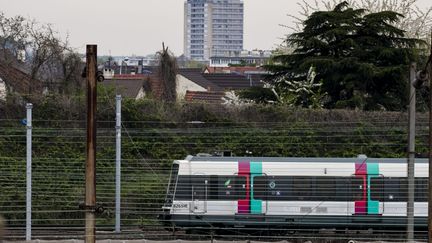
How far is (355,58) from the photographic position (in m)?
28.4

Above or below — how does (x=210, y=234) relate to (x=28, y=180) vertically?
Result: below

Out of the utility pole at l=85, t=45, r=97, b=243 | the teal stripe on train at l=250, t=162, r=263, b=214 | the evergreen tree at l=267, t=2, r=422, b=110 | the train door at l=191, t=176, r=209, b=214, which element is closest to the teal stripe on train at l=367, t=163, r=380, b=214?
the teal stripe on train at l=250, t=162, r=263, b=214

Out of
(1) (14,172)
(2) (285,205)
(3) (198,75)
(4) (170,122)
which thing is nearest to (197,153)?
(4) (170,122)

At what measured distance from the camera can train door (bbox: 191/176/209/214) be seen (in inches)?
726

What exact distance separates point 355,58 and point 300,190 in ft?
33.8

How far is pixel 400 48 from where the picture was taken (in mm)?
29172

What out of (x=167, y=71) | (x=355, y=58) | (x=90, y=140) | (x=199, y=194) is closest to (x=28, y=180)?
(x=199, y=194)

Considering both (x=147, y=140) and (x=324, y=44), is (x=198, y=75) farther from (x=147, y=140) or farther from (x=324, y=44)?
(x=147, y=140)

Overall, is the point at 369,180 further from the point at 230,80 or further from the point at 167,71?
the point at 230,80

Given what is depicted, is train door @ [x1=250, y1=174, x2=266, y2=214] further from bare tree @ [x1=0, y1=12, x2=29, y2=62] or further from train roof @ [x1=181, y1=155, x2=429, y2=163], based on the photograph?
bare tree @ [x1=0, y1=12, x2=29, y2=62]

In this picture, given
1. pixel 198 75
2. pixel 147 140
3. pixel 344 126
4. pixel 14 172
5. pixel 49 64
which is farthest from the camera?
pixel 198 75

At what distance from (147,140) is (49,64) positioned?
58.7 feet

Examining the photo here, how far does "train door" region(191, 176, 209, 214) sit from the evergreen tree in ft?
30.6

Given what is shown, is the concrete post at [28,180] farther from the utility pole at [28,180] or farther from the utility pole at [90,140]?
the utility pole at [90,140]
